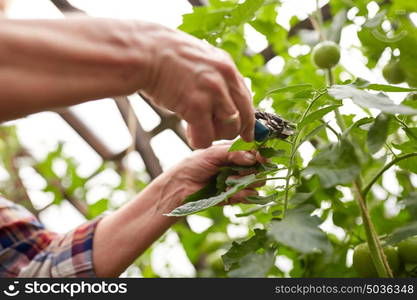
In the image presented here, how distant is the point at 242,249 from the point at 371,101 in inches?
9.7

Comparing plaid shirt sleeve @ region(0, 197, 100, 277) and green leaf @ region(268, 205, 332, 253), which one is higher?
green leaf @ region(268, 205, 332, 253)

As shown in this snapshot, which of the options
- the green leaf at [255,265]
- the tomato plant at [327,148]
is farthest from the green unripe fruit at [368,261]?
the green leaf at [255,265]

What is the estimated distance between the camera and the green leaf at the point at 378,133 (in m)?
0.65

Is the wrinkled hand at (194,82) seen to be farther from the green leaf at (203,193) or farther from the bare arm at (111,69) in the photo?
the green leaf at (203,193)

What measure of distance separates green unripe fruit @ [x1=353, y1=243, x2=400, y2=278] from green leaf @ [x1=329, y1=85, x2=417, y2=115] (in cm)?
34

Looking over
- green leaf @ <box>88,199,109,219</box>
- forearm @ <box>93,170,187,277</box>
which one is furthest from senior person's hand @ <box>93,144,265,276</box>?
green leaf @ <box>88,199,109,219</box>

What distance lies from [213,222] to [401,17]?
860 mm

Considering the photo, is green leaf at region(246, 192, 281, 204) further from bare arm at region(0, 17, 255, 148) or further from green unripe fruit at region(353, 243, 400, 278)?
green unripe fruit at region(353, 243, 400, 278)

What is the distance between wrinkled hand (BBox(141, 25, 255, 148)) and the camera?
0.64 meters

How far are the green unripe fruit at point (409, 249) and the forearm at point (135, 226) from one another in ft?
1.62

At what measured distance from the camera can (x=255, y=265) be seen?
615 millimetres

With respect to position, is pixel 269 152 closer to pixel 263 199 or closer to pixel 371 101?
pixel 263 199

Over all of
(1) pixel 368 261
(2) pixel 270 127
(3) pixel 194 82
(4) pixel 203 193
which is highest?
(3) pixel 194 82

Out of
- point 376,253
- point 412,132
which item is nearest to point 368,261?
point 376,253
